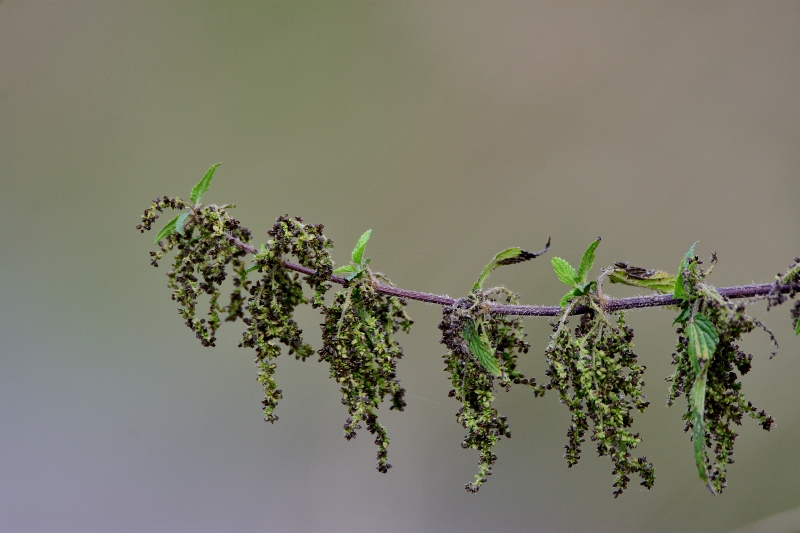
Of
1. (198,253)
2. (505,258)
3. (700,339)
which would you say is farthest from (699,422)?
(198,253)

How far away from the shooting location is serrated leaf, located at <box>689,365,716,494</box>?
67cm

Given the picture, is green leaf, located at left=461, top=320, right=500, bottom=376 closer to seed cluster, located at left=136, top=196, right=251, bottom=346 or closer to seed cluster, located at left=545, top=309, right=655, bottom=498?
seed cluster, located at left=545, top=309, right=655, bottom=498

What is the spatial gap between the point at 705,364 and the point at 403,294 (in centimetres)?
40

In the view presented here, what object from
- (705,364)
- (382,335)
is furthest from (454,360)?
(705,364)

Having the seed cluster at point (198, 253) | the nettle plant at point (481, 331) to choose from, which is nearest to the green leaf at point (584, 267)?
the nettle plant at point (481, 331)

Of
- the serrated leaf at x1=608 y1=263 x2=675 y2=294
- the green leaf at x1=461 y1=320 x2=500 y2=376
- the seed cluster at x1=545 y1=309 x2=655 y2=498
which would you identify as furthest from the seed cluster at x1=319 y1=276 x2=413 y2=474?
the serrated leaf at x1=608 y1=263 x2=675 y2=294

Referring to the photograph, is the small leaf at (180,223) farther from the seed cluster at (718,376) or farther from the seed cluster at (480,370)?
the seed cluster at (718,376)

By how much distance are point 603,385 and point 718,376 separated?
144mm

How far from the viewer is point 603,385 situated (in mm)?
783

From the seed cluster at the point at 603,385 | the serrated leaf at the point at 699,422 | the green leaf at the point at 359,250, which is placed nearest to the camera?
the serrated leaf at the point at 699,422

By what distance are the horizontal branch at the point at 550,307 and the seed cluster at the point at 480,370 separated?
25 mm

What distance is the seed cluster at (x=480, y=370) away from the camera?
829 millimetres

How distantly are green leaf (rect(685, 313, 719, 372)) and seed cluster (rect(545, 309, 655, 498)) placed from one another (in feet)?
0.29

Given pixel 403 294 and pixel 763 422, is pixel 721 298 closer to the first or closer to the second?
pixel 763 422
